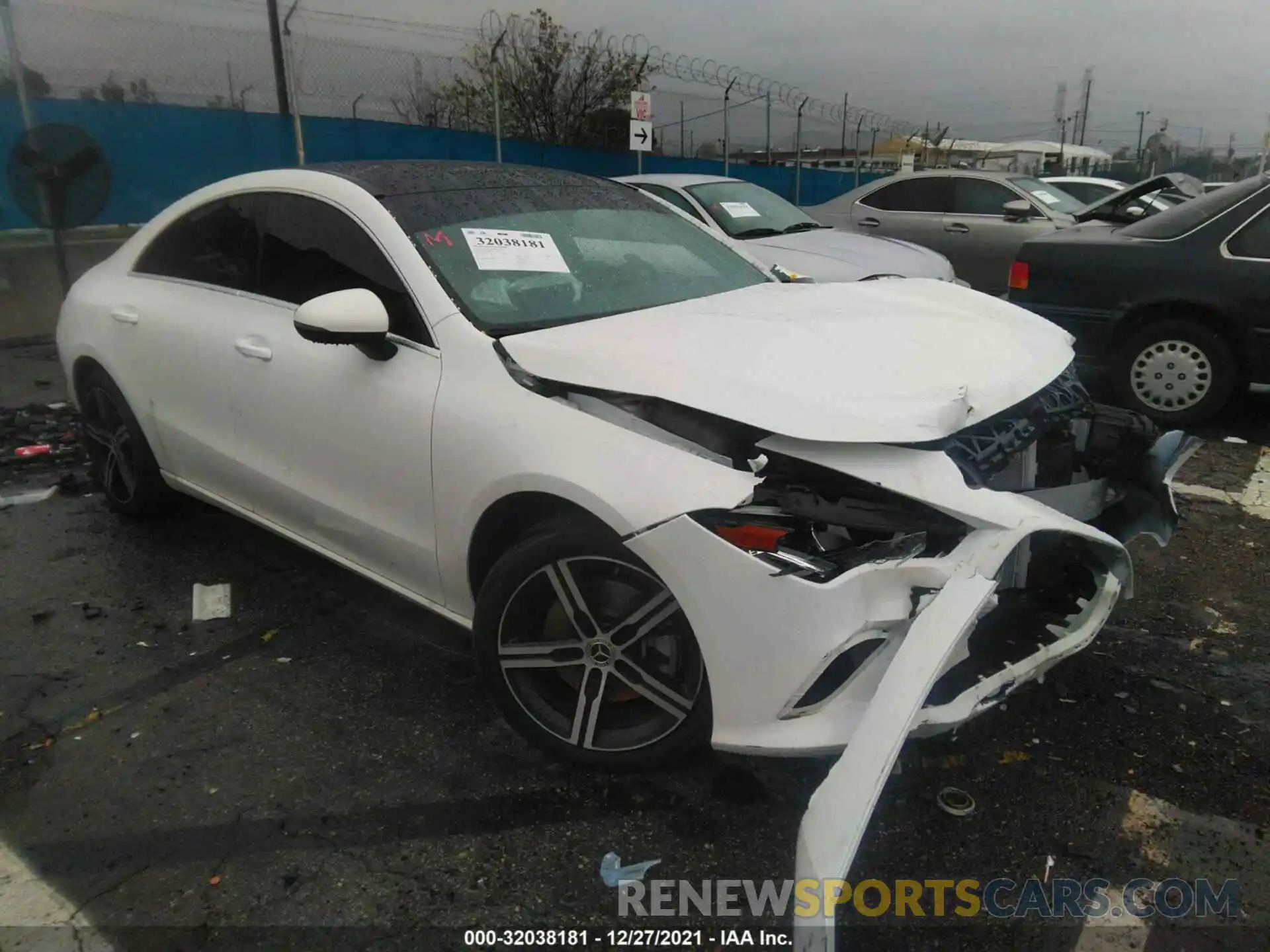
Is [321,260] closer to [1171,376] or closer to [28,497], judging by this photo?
[28,497]

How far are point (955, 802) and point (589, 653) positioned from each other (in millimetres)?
1071

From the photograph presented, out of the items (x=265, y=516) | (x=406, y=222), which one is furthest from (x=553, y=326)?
(x=265, y=516)

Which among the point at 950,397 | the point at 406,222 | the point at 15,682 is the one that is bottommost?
the point at 15,682

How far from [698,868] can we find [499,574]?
0.91 m

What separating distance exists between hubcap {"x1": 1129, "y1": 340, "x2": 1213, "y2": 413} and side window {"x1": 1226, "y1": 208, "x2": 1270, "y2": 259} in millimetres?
599

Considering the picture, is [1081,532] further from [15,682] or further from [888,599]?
[15,682]

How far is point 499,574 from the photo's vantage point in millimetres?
2480

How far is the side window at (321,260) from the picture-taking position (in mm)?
2826

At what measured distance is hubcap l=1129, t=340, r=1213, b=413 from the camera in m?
5.65

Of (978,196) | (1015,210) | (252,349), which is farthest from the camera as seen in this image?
(978,196)

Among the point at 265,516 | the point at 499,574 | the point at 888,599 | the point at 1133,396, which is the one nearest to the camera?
the point at 888,599

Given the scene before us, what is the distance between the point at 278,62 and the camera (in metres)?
11.0

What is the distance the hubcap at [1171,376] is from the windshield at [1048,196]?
481cm

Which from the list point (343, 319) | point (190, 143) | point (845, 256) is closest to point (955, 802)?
point (343, 319)
